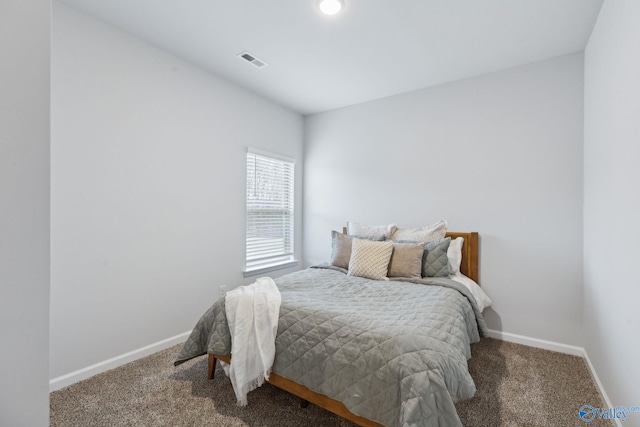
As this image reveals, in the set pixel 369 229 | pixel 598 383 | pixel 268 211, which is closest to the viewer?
pixel 598 383

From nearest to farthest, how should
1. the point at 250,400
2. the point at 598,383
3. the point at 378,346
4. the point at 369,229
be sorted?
the point at 378,346 < the point at 250,400 < the point at 598,383 < the point at 369,229

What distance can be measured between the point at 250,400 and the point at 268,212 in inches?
85.6

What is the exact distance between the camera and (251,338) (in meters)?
1.78

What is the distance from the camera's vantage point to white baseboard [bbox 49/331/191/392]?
197cm

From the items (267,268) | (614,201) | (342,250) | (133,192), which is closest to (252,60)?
(133,192)

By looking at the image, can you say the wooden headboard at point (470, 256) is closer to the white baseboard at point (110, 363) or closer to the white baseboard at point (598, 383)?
the white baseboard at point (598, 383)

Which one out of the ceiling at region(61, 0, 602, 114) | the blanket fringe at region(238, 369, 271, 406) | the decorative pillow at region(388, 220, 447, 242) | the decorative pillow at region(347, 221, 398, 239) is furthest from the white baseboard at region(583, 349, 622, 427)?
the ceiling at region(61, 0, 602, 114)

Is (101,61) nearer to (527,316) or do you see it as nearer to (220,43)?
(220,43)

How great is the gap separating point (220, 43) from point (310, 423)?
282 centimetres

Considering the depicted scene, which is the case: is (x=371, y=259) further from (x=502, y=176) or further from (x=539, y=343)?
(x=539, y=343)

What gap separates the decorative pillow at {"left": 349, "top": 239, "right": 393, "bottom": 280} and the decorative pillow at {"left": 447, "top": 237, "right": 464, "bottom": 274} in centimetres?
59

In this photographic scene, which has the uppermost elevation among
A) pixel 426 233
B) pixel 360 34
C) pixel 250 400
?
pixel 360 34

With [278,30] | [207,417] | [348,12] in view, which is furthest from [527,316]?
[278,30]

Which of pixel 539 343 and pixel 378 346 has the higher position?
pixel 378 346
